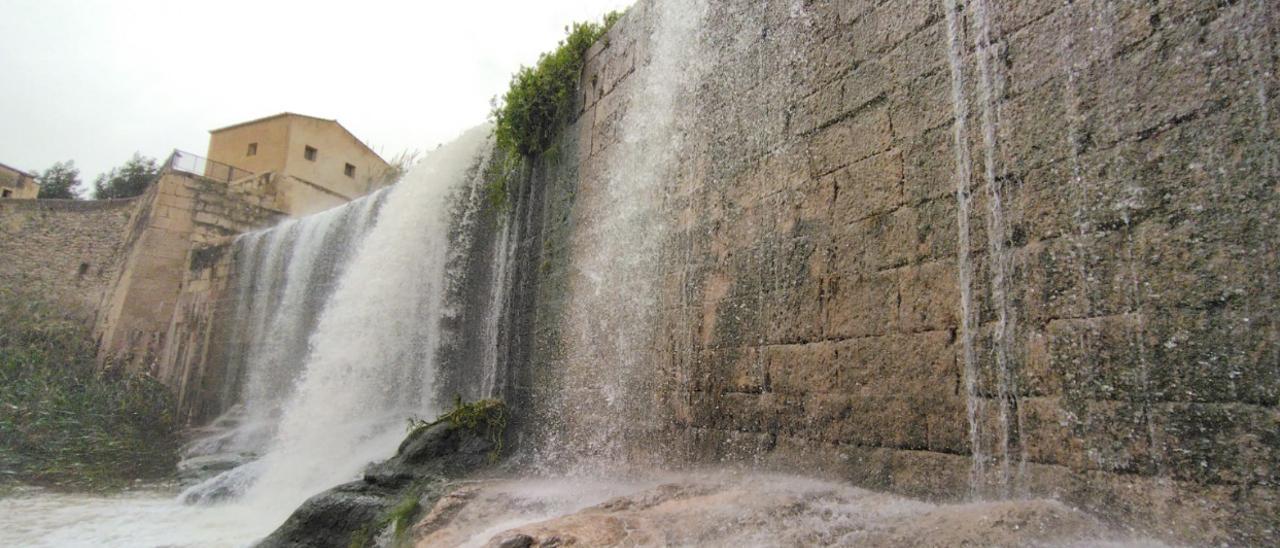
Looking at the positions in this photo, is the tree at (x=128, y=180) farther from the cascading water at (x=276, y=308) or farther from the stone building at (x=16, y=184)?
the cascading water at (x=276, y=308)

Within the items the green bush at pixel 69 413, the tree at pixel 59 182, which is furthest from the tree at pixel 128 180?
the green bush at pixel 69 413

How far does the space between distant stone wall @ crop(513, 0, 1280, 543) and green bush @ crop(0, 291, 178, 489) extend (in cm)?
800

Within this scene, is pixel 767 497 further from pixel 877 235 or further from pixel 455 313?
pixel 455 313

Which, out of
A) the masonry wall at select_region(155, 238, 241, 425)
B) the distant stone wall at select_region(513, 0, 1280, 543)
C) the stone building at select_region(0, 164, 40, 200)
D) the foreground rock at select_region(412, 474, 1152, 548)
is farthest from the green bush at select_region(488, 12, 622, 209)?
the stone building at select_region(0, 164, 40, 200)

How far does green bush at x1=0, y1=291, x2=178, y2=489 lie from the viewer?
884cm

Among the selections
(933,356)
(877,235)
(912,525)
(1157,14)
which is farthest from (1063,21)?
(912,525)

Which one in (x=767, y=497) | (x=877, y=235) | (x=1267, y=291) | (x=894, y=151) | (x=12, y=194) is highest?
(x=12, y=194)

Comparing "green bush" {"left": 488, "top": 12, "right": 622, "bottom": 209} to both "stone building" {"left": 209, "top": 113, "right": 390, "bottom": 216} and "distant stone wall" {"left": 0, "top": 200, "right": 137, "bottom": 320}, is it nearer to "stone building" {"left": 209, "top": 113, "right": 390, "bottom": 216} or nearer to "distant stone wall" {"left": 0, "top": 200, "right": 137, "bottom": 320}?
"distant stone wall" {"left": 0, "top": 200, "right": 137, "bottom": 320}

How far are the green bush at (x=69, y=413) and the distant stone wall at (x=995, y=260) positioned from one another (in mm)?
8001

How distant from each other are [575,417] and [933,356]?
283 cm

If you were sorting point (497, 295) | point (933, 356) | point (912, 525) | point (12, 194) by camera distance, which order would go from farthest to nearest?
point (12, 194) < point (497, 295) < point (933, 356) < point (912, 525)

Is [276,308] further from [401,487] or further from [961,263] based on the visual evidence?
[961,263]

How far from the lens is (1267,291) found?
6.66ft

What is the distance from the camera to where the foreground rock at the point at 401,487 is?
4.27m
